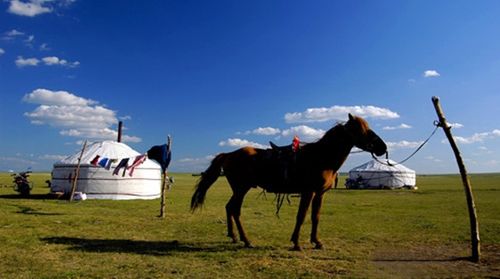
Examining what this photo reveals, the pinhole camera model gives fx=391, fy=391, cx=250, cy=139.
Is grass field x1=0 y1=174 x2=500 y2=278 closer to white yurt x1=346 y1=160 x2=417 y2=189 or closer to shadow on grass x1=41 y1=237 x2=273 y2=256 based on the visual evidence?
shadow on grass x1=41 y1=237 x2=273 y2=256

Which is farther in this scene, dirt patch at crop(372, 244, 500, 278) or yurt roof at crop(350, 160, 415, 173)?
yurt roof at crop(350, 160, 415, 173)

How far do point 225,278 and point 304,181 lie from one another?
2559mm

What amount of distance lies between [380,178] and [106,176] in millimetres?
25278

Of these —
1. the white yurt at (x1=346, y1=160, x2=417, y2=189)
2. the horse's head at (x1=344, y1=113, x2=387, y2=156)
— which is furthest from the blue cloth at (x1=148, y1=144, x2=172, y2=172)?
the white yurt at (x1=346, y1=160, x2=417, y2=189)

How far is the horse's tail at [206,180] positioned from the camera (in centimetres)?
832

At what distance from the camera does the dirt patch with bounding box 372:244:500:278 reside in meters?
5.69

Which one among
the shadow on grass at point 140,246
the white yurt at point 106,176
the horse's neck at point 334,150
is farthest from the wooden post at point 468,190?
the white yurt at point 106,176

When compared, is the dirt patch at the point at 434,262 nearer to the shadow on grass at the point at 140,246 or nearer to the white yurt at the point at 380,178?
the shadow on grass at the point at 140,246

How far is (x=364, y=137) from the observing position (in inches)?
272

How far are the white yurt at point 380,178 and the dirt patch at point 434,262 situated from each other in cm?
2878

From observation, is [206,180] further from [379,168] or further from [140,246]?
[379,168]

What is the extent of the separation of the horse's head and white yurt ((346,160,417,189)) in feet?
100.0

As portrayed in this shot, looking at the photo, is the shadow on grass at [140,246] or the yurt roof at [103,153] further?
the yurt roof at [103,153]

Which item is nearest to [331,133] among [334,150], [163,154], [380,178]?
[334,150]
